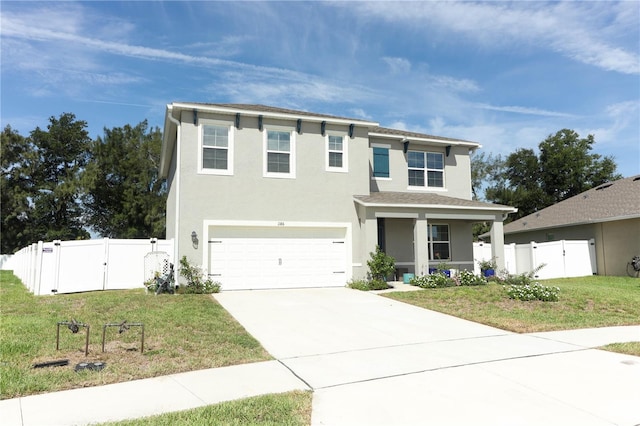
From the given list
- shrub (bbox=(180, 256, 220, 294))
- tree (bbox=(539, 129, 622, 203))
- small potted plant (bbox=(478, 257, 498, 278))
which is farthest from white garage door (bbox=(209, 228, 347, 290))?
tree (bbox=(539, 129, 622, 203))

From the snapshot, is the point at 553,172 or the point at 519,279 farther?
the point at 553,172

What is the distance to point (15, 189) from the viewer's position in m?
38.0

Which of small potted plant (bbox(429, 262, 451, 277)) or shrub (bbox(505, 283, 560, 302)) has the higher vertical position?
small potted plant (bbox(429, 262, 451, 277))

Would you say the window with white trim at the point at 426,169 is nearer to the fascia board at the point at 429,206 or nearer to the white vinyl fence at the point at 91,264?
the fascia board at the point at 429,206

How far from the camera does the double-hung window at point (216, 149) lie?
14.6 metres

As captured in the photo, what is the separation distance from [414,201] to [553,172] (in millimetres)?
30938

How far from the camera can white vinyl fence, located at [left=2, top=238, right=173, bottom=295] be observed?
13.9 m

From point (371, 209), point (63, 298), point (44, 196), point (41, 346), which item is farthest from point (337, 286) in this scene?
point (44, 196)

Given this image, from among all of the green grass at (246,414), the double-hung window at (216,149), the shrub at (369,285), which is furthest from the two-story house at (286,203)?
the green grass at (246,414)

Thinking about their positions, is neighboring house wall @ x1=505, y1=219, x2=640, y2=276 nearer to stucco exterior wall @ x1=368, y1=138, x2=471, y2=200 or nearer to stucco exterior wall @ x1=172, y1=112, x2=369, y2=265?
stucco exterior wall @ x1=368, y1=138, x2=471, y2=200

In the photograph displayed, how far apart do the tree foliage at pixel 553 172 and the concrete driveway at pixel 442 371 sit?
32.8 m

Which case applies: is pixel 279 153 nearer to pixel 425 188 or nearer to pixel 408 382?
pixel 425 188

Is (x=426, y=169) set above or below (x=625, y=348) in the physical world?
above

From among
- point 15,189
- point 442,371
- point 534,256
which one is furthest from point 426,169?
point 15,189
